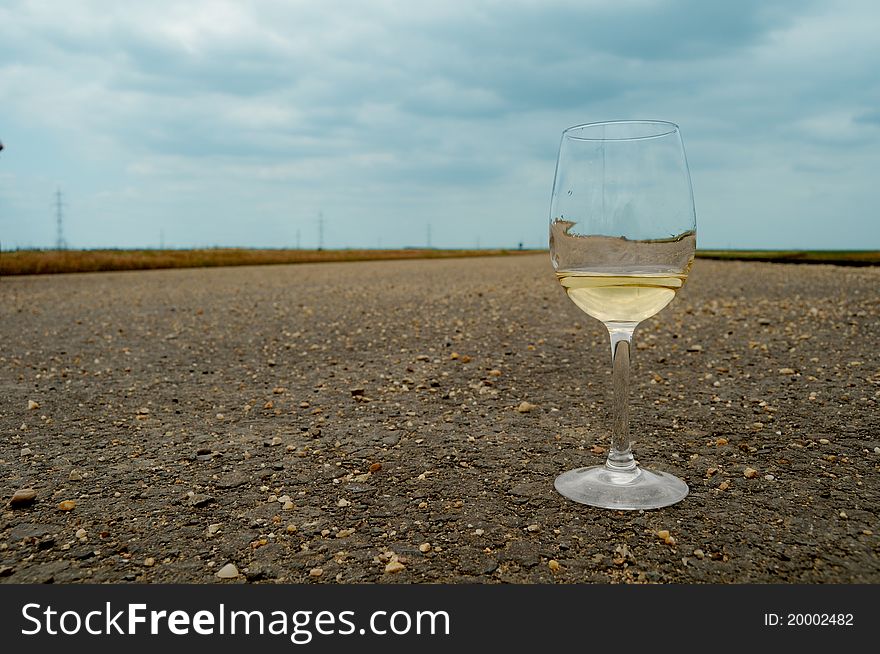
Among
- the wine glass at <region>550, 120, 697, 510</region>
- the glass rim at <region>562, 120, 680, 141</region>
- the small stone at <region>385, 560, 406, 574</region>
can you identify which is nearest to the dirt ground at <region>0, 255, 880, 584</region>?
the small stone at <region>385, 560, 406, 574</region>

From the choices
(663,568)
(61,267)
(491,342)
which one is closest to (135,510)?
(663,568)

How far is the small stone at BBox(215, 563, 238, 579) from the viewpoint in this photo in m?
2.06

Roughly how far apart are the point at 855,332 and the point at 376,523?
5804 millimetres

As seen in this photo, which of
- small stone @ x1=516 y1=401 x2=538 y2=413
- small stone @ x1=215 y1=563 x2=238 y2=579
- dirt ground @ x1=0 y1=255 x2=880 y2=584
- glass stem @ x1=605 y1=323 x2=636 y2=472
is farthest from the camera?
small stone @ x1=516 y1=401 x2=538 y2=413

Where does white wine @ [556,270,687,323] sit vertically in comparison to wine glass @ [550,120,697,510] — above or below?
below

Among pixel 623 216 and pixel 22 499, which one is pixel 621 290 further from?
pixel 22 499

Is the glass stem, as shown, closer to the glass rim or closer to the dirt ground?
the dirt ground

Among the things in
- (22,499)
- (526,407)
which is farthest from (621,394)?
(22,499)

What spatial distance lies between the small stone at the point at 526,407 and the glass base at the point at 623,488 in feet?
3.70

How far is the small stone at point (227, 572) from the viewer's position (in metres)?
2.06

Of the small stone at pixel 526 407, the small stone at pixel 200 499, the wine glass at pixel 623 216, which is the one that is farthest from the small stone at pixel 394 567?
the small stone at pixel 526 407

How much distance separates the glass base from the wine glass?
718 millimetres

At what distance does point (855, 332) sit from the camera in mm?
6301

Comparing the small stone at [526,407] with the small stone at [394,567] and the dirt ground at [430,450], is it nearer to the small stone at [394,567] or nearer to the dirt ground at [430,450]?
the dirt ground at [430,450]
